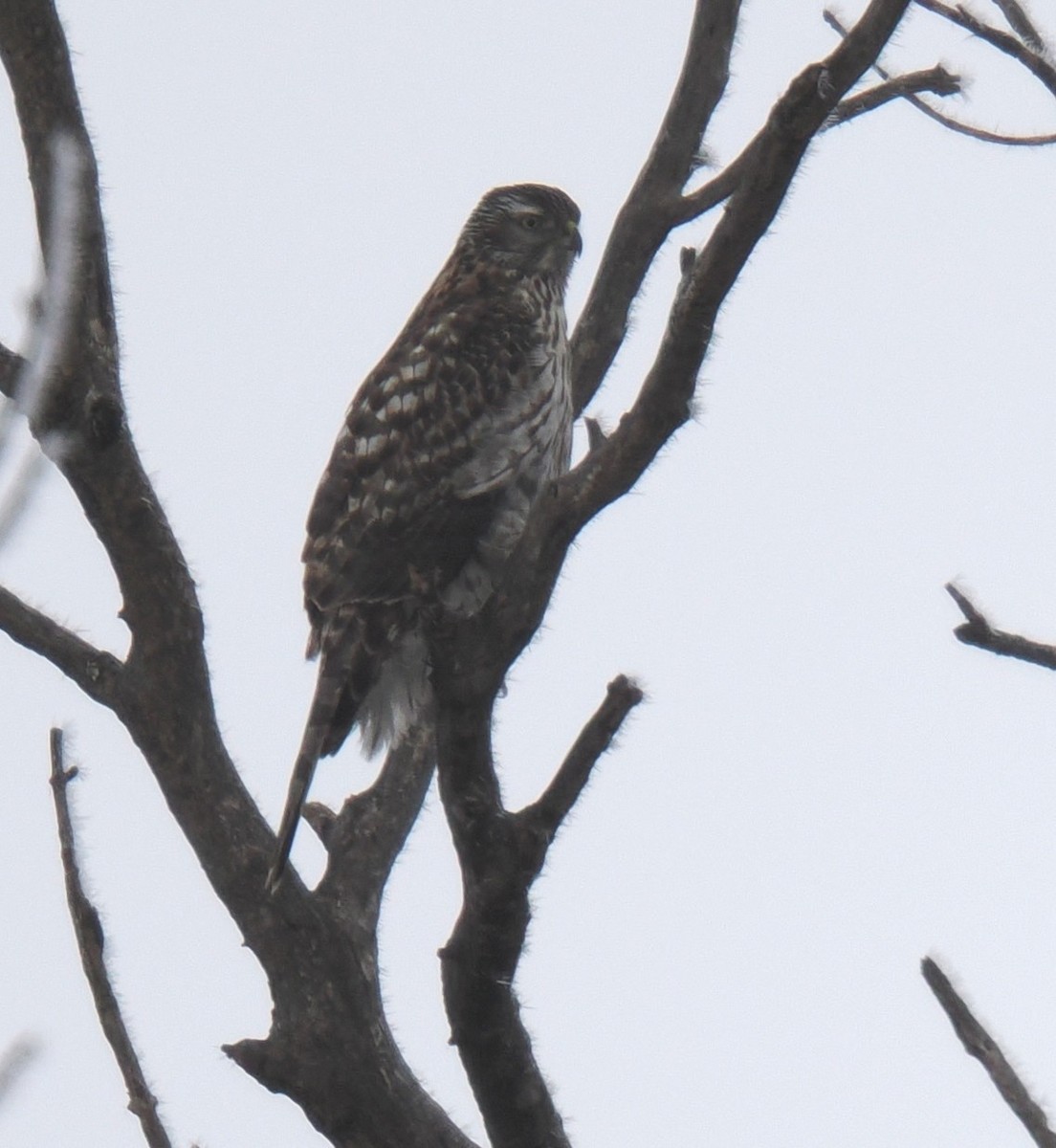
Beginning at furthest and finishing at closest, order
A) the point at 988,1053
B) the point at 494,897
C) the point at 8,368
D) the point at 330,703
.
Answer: the point at 330,703 < the point at 8,368 < the point at 494,897 < the point at 988,1053

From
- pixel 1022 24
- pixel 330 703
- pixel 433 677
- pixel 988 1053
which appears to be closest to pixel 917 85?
pixel 1022 24

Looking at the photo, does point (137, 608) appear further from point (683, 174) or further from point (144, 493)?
point (683, 174)

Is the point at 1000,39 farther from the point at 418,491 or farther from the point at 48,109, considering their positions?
the point at 418,491

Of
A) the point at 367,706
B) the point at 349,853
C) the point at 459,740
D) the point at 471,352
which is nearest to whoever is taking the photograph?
the point at 459,740

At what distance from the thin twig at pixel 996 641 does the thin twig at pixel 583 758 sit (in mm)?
567

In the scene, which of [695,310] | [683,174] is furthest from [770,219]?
[683,174]

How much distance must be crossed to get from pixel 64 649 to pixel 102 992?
109cm

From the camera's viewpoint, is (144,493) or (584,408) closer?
(144,493)

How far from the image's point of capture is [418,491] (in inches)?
203

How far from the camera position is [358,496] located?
17.0ft

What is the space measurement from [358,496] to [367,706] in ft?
1.92

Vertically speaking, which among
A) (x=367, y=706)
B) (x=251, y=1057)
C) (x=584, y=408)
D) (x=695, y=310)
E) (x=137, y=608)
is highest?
(x=584, y=408)

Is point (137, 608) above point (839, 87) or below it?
above

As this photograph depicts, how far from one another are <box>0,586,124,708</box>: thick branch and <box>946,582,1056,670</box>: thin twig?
1.72m
